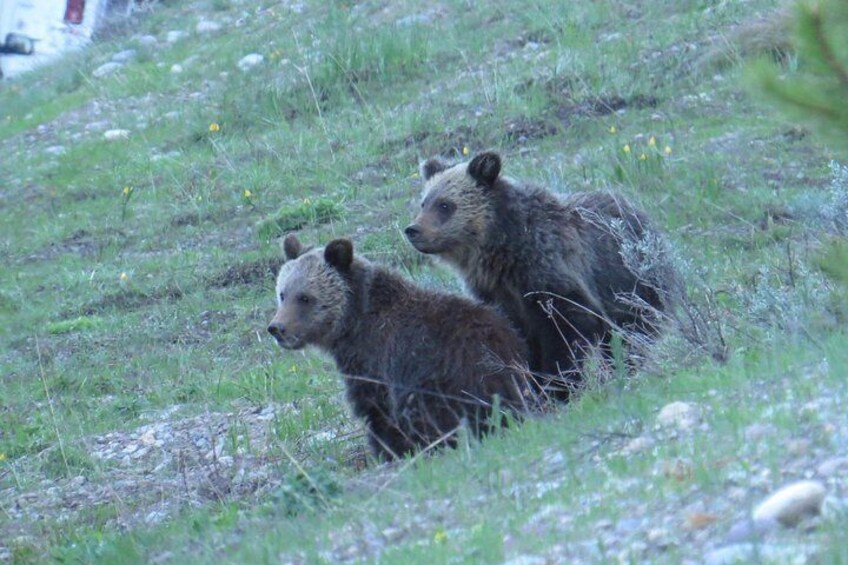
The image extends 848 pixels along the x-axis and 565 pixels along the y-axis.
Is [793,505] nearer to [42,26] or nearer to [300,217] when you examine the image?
[300,217]

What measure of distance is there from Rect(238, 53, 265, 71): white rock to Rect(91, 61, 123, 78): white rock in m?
2.74

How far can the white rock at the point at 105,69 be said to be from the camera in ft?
69.8

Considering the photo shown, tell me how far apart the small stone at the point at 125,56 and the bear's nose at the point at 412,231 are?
45.7 feet

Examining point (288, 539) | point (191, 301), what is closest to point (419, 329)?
point (288, 539)

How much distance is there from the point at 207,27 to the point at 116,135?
4485 millimetres

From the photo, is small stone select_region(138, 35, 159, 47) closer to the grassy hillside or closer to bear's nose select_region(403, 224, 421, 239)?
the grassy hillside

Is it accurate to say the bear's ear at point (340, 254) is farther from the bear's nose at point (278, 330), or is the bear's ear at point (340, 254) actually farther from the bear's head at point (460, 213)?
the bear's head at point (460, 213)

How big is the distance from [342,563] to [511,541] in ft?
2.30

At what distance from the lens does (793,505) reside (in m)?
4.29

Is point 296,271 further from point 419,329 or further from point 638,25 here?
point 638,25

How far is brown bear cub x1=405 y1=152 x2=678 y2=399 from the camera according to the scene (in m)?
8.26

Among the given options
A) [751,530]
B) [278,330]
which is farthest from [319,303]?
[751,530]

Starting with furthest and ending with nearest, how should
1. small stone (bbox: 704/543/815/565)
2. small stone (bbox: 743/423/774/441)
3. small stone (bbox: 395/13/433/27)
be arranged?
small stone (bbox: 395/13/433/27) → small stone (bbox: 743/423/774/441) → small stone (bbox: 704/543/815/565)

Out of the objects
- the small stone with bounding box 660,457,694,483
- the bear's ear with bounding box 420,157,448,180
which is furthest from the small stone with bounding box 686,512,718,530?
the bear's ear with bounding box 420,157,448,180
